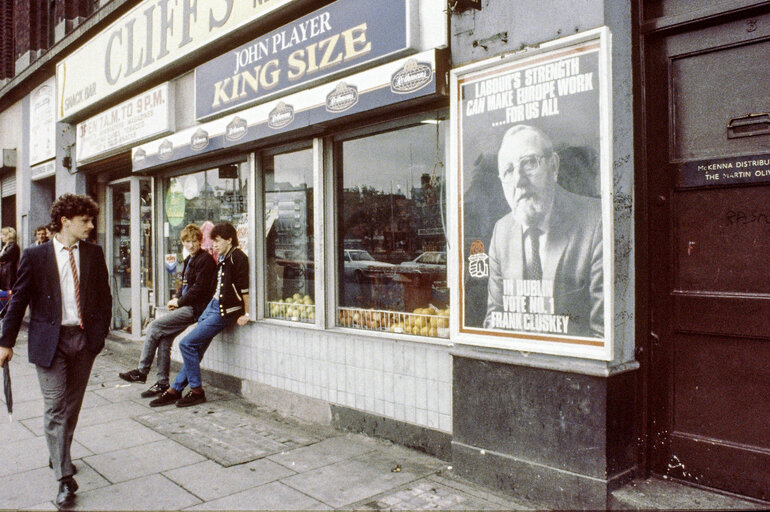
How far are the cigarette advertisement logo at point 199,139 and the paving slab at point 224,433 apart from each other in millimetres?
3023

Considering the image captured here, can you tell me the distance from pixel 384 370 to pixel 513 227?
1825 mm

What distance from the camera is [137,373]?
6.82 metres

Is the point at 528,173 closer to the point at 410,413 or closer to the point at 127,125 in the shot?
the point at 410,413

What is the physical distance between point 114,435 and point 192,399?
1093mm

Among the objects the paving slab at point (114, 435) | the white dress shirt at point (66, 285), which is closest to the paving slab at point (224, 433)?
the paving slab at point (114, 435)

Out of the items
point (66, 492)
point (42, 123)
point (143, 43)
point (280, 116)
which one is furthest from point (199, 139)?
point (42, 123)

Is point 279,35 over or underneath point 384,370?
over

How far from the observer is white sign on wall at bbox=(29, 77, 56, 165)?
12.1 m

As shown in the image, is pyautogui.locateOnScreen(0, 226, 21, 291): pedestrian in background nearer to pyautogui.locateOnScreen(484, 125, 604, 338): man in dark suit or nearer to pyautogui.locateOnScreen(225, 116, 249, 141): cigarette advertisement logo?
pyautogui.locateOnScreen(225, 116, 249, 141): cigarette advertisement logo

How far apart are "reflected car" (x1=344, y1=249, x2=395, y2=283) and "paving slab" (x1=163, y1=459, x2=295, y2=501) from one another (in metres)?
1.96

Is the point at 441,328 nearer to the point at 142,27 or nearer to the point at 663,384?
the point at 663,384

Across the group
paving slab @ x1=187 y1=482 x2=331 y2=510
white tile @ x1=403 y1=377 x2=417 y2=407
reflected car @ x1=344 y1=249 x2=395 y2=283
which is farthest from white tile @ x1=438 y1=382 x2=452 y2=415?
reflected car @ x1=344 y1=249 x2=395 y2=283

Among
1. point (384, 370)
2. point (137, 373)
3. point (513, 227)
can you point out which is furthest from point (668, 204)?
point (137, 373)

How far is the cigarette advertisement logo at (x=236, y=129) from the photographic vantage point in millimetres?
6473
